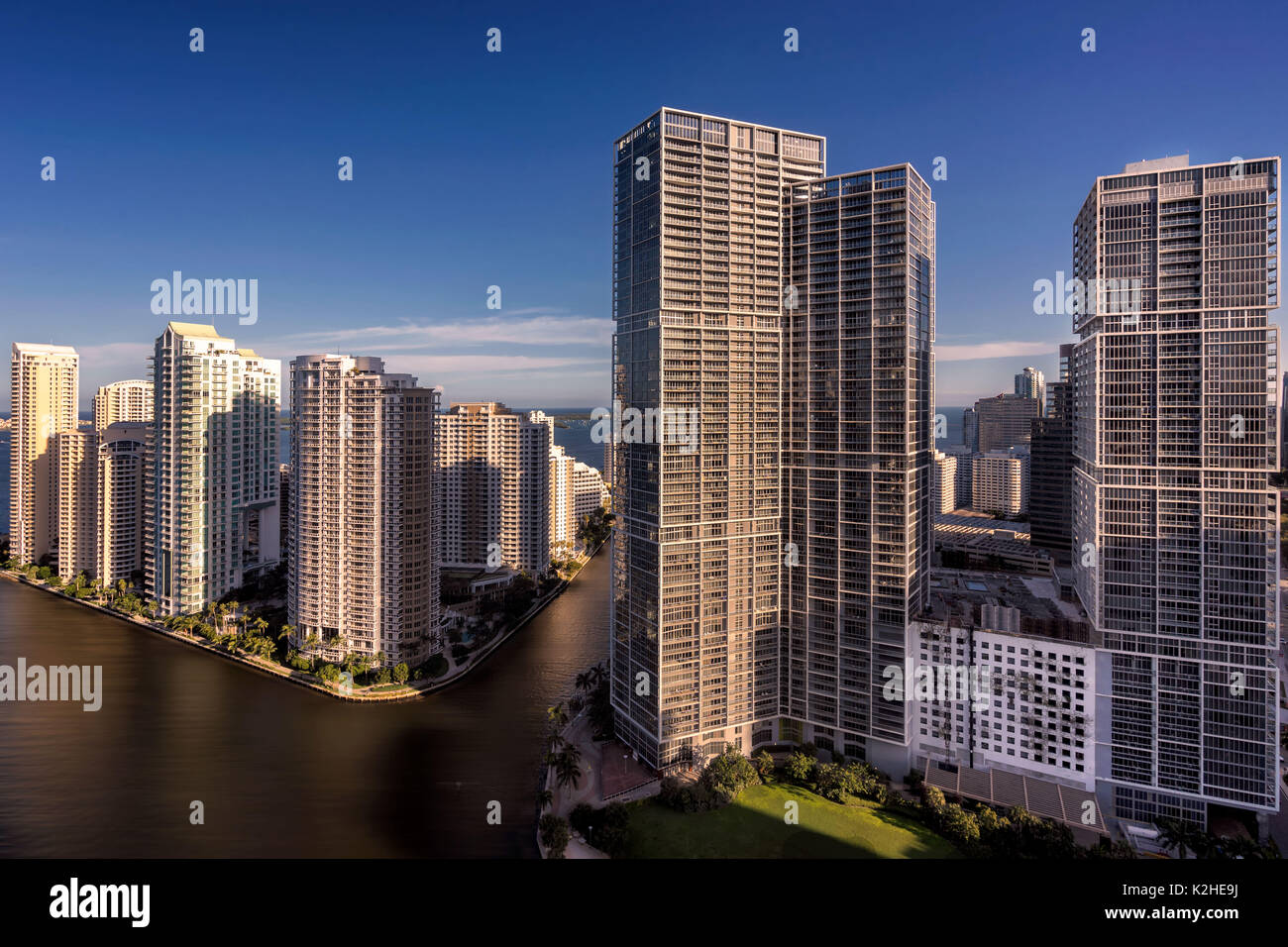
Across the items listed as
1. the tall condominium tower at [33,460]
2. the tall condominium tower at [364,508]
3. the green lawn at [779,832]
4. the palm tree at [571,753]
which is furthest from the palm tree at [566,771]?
the tall condominium tower at [33,460]

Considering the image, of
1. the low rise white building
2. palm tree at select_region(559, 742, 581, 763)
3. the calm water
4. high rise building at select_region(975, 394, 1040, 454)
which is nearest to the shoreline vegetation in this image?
the calm water

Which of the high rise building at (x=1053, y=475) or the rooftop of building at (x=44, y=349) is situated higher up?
the rooftop of building at (x=44, y=349)

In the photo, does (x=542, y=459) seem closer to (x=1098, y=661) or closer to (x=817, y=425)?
(x=817, y=425)

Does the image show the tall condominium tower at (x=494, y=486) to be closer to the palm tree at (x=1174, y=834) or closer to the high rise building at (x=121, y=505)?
the high rise building at (x=121, y=505)

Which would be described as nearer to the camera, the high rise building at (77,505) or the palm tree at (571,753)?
the palm tree at (571,753)

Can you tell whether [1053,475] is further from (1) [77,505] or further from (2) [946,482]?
(1) [77,505]

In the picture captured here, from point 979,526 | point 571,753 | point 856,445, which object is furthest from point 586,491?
point 571,753

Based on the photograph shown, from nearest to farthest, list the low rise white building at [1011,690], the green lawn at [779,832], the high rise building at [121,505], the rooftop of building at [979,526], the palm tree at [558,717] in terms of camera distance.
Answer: the green lawn at [779,832] < the low rise white building at [1011,690] < the palm tree at [558,717] < the high rise building at [121,505] < the rooftop of building at [979,526]
